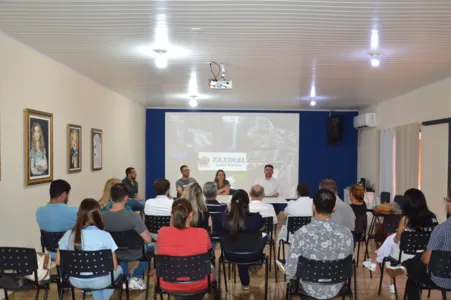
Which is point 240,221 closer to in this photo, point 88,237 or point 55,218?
point 88,237

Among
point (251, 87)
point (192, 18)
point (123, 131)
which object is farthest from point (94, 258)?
point (123, 131)

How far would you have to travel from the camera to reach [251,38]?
4.61m

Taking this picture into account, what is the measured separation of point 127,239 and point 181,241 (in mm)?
879

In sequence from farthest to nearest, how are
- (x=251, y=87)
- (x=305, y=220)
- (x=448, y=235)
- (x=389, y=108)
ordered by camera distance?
1. (x=389, y=108)
2. (x=251, y=87)
3. (x=305, y=220)
4. (x=448, y=235)

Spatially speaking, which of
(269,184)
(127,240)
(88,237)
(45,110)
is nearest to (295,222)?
(127,240)

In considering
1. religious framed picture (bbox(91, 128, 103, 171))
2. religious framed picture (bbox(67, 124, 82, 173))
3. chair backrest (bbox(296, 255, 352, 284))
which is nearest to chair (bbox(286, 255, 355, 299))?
chair backrest (bbox(296, 255, 352, 284))

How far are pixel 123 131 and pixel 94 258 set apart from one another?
22.7ft

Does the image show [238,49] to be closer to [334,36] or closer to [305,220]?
[334,36]

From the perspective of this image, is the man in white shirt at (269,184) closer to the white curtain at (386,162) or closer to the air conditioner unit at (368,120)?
the white curtain at (386,162)

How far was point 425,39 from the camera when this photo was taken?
4551mm

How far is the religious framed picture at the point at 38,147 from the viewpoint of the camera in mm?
5094

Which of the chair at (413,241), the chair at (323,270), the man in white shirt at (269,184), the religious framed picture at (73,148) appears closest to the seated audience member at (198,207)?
the chair at (323,270)

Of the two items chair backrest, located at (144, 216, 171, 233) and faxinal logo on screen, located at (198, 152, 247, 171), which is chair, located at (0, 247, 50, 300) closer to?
chair backrest, located at (144, 216, 171, 233)

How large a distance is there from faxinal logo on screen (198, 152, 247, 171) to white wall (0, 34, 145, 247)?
10.3ft
